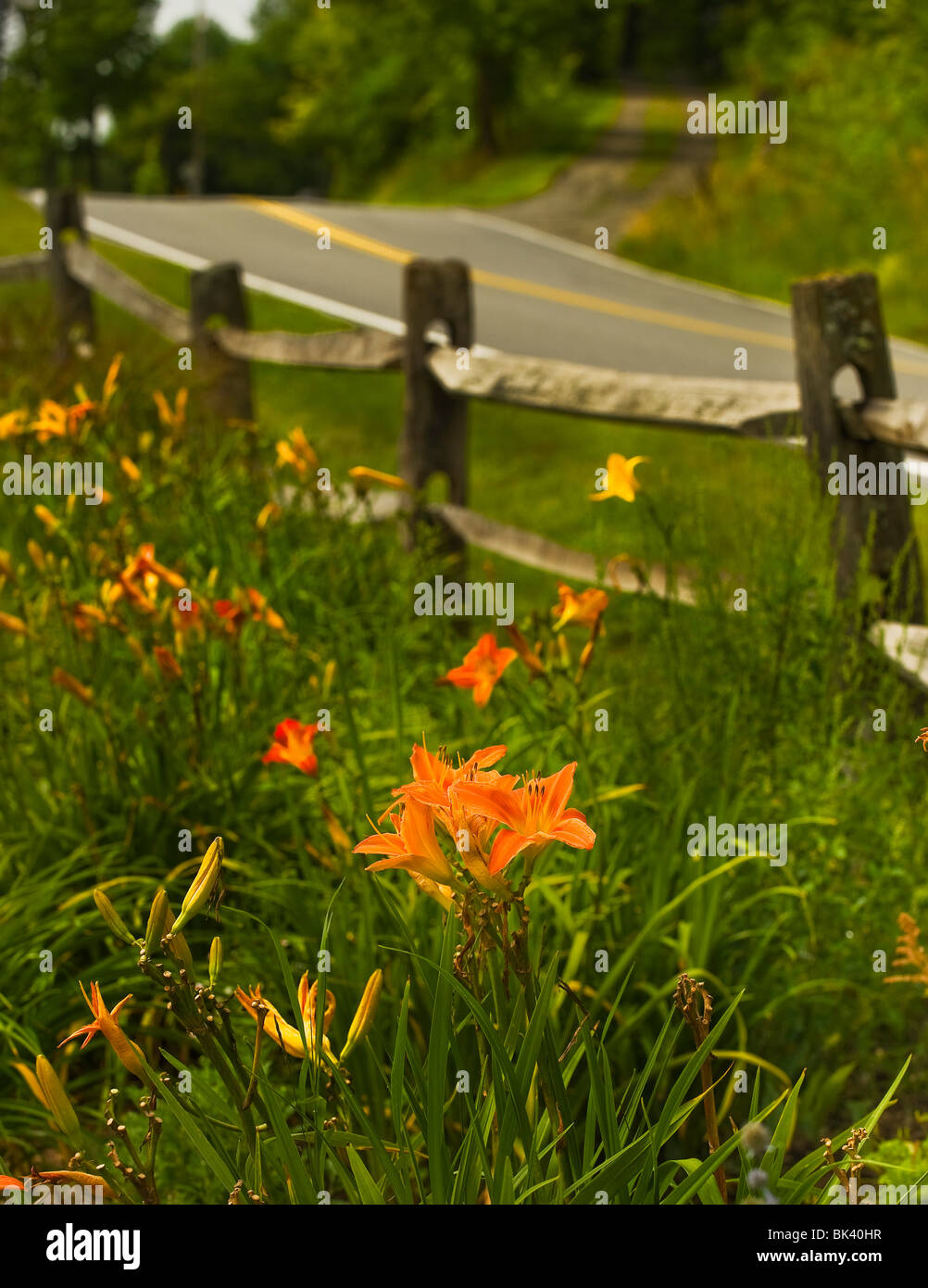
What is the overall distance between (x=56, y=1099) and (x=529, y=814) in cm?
50

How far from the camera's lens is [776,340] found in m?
10.6

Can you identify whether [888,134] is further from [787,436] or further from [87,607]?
[87,607]

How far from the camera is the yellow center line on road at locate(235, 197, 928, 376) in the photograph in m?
10.5

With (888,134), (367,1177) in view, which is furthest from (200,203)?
(367,1177)

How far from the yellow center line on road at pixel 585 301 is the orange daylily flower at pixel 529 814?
→ 8407 mm

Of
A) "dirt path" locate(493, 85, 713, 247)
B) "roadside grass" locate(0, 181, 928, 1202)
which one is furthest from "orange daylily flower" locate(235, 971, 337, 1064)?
"dirt path" locate(493, 85, 713, 247)

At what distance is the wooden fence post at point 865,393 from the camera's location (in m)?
3.10

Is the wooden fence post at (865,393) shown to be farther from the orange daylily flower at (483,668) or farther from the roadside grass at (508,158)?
the roadside grass at (508,158)

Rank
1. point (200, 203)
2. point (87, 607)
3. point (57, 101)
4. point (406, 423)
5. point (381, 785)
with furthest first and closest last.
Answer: point (57, 101), point (200, 203), point (406, 423), point (381, 785), point (87, 607)

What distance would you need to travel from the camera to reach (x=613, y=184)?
20.0m

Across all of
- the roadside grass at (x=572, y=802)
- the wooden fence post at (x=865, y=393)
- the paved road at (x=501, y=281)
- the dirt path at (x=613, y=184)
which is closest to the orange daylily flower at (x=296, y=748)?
the roadside grass at (x=572, y=802)

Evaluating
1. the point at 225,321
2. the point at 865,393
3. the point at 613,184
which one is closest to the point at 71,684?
the point at 865,393

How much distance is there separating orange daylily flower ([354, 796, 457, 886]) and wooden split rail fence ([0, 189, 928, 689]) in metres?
1.60

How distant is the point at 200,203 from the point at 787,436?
17260mm
